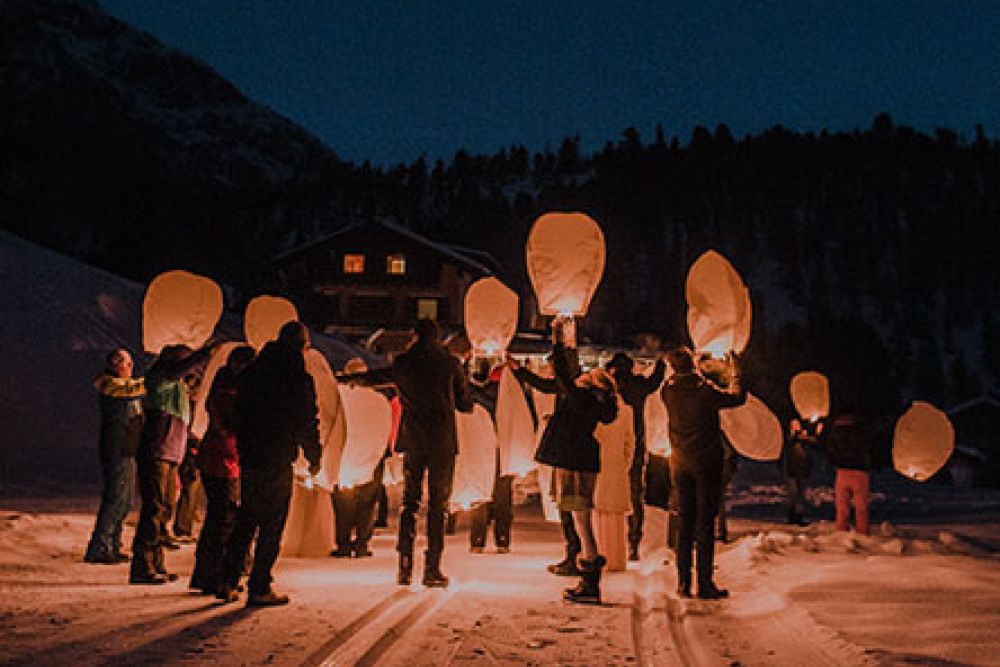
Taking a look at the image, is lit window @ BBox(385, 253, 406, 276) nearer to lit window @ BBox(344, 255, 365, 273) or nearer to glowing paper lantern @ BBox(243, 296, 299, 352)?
lit window @ BBox(344, 255, 365, 273)

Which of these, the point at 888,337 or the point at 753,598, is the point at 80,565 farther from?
the point at 888,337

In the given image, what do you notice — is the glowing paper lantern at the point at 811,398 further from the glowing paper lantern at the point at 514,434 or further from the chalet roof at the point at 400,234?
the chalet roof at the point at 400,234

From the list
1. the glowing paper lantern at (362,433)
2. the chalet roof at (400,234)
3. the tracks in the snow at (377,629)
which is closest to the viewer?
the tracks in the snow at (377,629)

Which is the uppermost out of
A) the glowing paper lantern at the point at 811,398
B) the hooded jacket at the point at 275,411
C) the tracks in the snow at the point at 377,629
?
the glowing paper lantern at the point at 811,398

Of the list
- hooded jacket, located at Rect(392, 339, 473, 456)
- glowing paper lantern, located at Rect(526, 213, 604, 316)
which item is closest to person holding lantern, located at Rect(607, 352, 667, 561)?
glowing paper lantern, located at Rect(526, 213, 604, 316)

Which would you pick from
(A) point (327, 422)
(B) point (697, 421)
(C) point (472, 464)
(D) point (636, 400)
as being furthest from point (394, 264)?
(B) point (697, 421)

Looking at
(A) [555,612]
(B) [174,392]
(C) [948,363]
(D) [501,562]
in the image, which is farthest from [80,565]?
(C) [948,363]

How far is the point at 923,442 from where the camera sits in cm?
1244

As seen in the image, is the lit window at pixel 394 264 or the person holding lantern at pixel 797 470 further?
the lit window at pixel 394 264

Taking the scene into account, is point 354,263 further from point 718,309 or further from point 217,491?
point 217,491

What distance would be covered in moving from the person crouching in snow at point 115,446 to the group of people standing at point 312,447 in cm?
1

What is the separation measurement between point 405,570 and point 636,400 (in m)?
3.77

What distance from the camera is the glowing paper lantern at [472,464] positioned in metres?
8.81

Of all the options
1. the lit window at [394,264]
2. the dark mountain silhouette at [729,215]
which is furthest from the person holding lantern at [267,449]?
the dark mountain silhouette at [729,215]
